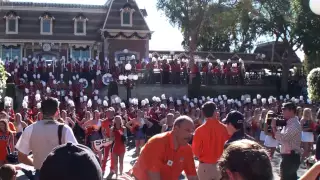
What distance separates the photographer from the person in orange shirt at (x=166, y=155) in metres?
5.35

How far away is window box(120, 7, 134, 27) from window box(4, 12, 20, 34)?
7.74 metres

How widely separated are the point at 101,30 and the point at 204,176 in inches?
1252

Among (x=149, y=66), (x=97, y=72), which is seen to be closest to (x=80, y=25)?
(x=149, y=66)

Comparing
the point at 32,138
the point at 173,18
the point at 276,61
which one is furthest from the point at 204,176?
the point at 276,61

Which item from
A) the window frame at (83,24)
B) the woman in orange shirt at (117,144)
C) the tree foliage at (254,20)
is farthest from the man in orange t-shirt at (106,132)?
the window frame at (83,24)

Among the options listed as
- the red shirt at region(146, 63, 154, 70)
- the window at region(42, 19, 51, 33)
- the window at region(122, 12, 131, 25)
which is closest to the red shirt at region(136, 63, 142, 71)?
the red shirt at region(146, 63, 154, 70)

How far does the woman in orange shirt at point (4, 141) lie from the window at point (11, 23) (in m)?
30.0

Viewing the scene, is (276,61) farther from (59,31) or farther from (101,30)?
(59,31)

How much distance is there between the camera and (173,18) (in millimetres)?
34344

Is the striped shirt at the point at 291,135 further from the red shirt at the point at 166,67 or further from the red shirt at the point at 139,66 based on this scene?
the red shirt at the point at 166,67

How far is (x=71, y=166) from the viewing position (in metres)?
2.41

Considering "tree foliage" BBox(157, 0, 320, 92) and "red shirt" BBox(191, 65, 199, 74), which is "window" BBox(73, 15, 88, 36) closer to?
"tree foliage" BBox(157, 0, 320, 92)

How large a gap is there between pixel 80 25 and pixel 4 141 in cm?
3096

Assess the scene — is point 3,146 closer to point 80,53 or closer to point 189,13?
point 189,13
